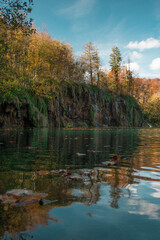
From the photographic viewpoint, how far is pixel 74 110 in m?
38.8

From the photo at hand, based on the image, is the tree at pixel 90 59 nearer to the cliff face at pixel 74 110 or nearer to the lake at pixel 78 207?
the cliff face at pixel 74 110

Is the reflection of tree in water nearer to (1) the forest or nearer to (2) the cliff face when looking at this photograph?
(1) the forest

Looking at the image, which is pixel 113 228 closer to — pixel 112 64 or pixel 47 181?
pixel 47 181

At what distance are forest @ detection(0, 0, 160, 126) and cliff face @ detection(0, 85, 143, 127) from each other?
1.38 metres

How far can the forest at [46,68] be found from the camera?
44.0 ft

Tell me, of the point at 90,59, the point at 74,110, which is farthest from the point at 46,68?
the point at 90,59

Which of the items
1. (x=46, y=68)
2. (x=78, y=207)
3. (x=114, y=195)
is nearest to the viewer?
(x=78, y=207)

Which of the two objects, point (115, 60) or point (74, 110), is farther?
point (115, 60)

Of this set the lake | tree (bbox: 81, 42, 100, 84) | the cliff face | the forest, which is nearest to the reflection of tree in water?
the lake

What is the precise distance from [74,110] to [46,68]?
12.0m

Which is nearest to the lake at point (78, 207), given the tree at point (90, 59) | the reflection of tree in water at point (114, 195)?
the reflection of tree in water at point (114, 195)

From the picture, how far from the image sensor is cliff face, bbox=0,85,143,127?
23.0 metres

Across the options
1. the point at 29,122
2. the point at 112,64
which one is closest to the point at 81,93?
the point at 29,122

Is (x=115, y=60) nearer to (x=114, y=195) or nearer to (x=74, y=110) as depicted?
(x=74, y=110)
